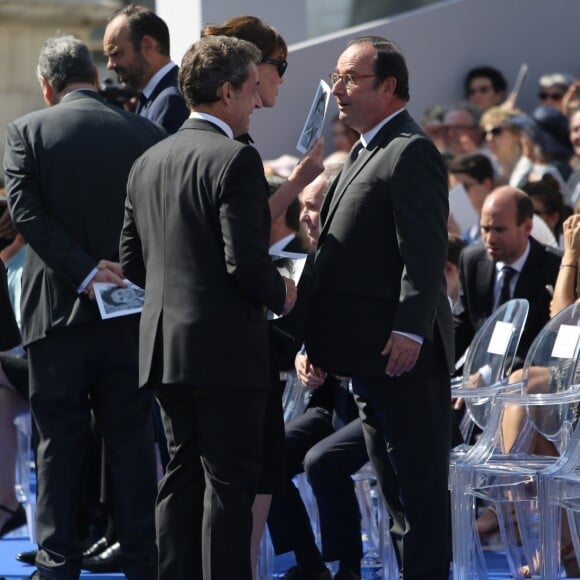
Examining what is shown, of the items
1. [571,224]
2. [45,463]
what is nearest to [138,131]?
[45,463]

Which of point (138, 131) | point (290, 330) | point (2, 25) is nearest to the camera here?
point (290, 330)

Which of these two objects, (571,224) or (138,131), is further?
(571,224)

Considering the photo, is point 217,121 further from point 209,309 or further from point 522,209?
point 522,209

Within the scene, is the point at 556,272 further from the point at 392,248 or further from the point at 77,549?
the point at 77,549

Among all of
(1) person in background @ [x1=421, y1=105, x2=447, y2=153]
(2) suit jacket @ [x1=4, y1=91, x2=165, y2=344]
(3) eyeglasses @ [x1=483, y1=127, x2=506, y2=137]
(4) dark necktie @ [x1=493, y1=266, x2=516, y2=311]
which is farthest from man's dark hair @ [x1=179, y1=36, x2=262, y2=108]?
(1) person in background @ [x1=421, y1=105, x2=447, y2=153]

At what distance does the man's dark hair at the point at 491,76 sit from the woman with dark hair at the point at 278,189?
5.50 m

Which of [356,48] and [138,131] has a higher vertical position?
[356,48]

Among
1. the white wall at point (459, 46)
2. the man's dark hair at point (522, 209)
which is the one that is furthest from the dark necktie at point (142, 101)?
the white wall at point (459, 46)

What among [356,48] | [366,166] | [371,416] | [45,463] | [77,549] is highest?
[356,48]

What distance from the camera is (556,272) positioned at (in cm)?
559

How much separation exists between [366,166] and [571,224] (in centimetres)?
135

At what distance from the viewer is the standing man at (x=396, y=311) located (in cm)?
400

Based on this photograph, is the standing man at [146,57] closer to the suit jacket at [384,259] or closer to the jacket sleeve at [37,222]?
the jacket sleeve at [37,222]

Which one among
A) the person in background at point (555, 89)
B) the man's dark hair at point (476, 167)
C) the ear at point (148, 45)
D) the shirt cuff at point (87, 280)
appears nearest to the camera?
the shirt cuff at point (87, 280)
